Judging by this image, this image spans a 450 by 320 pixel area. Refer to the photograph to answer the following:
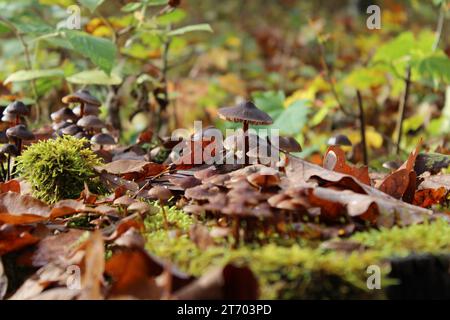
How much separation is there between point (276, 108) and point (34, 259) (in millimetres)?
2497

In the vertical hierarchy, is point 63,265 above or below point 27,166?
below

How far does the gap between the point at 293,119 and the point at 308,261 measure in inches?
87.8

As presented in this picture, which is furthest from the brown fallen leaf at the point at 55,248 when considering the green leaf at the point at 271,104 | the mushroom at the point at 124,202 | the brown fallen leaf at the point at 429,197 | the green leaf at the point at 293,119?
the green leaf at the point at 271,104

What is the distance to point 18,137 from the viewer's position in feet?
7.63

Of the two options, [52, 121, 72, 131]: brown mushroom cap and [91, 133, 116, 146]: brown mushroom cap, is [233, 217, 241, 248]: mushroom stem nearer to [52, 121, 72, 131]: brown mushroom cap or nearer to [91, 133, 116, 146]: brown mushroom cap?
[91, 133, 116, 146]: brown mushroom cap

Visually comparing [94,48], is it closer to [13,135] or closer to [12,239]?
[13,135]

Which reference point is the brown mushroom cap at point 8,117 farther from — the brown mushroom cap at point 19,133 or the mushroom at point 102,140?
the mushroom at point 102,140

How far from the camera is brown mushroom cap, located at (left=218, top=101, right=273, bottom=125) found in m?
2.03

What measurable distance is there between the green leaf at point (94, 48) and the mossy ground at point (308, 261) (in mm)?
1528

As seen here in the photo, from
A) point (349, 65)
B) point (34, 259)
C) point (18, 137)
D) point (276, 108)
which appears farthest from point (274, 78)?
point (34, 259)

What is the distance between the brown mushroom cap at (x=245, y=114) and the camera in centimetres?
203

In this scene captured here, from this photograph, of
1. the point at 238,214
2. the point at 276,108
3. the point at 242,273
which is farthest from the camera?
the point at 276,108

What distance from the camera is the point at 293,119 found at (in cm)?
354

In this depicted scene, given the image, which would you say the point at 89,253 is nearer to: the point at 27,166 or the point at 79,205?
the point at 79,205
